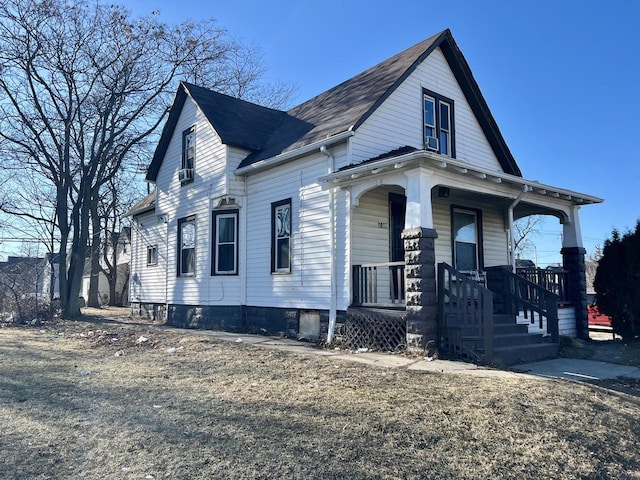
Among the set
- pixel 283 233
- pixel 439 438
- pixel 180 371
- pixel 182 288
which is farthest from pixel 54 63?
pixel 439 438

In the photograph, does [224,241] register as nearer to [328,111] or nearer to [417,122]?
[328,111]

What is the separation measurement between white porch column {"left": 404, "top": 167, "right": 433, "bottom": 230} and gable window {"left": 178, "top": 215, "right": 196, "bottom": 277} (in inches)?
297

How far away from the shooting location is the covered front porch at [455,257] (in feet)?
25.5

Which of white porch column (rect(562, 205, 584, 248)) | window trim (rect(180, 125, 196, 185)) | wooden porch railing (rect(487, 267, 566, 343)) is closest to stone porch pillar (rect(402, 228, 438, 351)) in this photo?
wooden porch railing (rect(487, 267, 566, 343))

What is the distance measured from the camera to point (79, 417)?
4.82 metres

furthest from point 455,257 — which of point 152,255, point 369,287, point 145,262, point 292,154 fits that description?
point 145,262

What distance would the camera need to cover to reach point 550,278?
35.8 ft

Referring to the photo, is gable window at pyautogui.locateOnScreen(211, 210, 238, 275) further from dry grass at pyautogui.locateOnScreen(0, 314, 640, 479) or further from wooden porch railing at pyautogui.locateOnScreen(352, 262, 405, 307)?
dry grass at pyautogui.locateOnScreen(0, 314, 640, 479)

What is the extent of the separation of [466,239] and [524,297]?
2.51 m

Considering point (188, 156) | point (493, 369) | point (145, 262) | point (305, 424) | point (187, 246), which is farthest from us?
point (145, 262)

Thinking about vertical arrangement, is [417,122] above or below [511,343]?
above

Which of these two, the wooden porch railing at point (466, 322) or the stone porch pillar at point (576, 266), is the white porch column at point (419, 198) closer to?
the wooden porch railing at point (466, 322)

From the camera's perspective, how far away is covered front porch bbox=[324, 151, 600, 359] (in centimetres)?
779

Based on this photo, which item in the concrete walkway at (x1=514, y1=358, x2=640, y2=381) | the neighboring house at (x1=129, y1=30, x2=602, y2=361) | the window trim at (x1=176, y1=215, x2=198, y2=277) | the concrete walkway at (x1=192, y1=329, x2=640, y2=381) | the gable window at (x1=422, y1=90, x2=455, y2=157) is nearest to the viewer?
the concrete walkway at (x1=192, y1=329, x2=640, y2=381)
